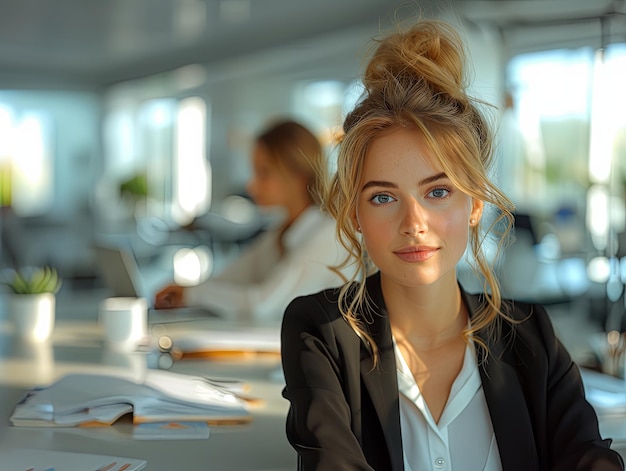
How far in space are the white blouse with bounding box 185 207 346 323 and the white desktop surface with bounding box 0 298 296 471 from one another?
2.73 feet

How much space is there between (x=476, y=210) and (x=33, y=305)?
5.33 feet

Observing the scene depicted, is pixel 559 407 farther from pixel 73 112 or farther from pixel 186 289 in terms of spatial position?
pixel 73 112

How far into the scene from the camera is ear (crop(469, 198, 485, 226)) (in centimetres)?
142

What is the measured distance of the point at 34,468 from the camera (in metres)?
1.36

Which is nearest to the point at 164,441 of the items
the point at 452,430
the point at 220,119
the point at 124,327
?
the point at 452,430

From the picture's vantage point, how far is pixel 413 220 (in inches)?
51.0

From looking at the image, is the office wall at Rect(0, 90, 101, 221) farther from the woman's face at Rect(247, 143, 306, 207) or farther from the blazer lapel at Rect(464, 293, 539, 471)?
the blazer lapel at Rect(464, 293, 539, 471)

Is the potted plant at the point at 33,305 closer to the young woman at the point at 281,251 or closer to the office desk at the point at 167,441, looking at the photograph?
the office desk at the point at 167,441

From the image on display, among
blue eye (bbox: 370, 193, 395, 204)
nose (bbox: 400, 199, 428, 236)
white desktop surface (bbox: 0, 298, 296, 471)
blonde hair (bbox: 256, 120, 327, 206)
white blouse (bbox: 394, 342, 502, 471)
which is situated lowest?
white desktop surface (bbox: 0, 298, 296, 471)

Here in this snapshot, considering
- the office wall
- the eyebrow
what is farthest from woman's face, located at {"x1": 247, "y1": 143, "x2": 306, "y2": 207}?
the office wall

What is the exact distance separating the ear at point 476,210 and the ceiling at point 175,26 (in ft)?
18.1

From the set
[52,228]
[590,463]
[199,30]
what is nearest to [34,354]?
[590,463]

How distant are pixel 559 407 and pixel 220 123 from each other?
47.4ft

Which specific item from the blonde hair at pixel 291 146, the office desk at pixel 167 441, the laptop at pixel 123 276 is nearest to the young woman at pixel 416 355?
the office desk at pixel 167 441
